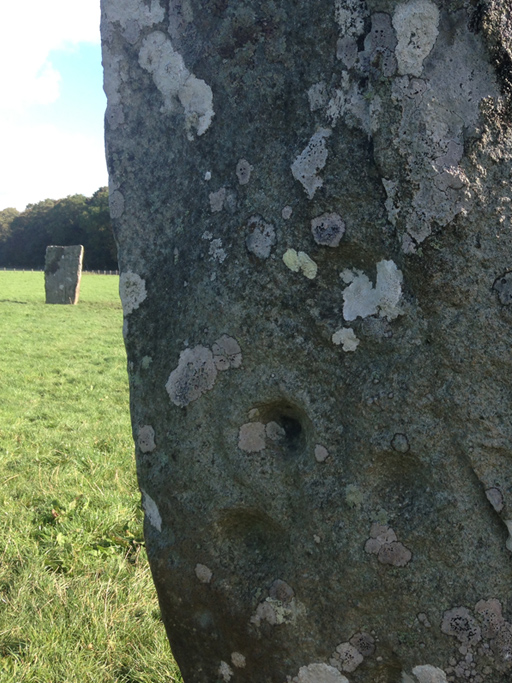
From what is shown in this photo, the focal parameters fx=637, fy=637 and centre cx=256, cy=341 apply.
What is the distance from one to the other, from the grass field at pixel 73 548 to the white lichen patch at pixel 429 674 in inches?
53.5

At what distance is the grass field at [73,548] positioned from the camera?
277cm

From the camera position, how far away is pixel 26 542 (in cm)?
360

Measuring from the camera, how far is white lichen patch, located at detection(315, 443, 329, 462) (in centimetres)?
180

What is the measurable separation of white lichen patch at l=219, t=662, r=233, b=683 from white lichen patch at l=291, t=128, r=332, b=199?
148 cm

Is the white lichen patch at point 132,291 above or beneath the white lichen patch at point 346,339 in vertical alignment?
above

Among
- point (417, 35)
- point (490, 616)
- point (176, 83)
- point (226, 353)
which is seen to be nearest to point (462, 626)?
point (490, 616)

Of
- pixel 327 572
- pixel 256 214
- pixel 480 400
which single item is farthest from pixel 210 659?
pixel 256 214

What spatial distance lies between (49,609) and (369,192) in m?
2.48

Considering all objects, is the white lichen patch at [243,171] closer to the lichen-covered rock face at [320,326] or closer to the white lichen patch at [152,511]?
the lichen-covered rock face at [320,326]

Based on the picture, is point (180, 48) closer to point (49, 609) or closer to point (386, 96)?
point (386, 96)

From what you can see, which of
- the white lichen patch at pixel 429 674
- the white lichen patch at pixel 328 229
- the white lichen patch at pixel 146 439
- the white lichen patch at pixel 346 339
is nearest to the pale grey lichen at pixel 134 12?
the white lichen patch at pixel 328 229

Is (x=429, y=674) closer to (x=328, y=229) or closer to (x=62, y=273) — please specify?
(x=328, y=229)

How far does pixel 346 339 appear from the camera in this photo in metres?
1.78

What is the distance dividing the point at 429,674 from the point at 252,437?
80 centimetres
